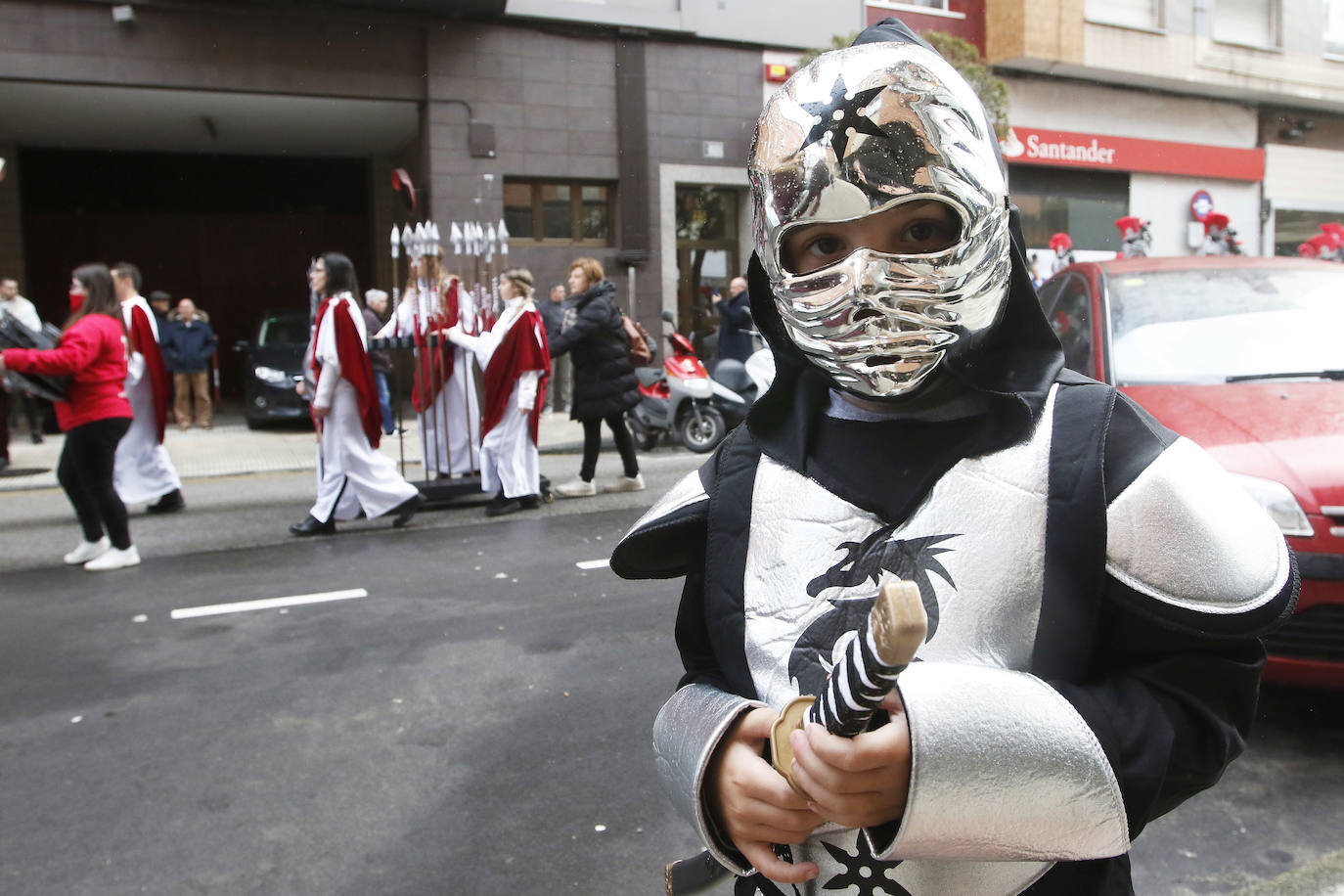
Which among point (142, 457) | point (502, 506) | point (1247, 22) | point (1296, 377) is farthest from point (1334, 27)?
point (142, 457)

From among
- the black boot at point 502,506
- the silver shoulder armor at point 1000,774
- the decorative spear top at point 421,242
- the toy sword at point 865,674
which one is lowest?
the black boot at point 502,506

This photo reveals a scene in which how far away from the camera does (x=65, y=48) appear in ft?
44.1

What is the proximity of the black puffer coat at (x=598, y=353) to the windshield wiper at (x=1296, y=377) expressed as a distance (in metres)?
5.28

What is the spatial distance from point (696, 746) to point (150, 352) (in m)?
8.20

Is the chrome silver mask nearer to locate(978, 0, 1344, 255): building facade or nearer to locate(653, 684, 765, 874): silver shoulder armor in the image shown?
locate(653, 684, 765, 874): silver shoulder armor

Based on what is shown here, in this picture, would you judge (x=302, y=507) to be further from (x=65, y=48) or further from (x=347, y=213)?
(x=347, y=213)

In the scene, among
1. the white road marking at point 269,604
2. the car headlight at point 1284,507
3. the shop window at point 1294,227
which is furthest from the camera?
the shop window at point 1294,227

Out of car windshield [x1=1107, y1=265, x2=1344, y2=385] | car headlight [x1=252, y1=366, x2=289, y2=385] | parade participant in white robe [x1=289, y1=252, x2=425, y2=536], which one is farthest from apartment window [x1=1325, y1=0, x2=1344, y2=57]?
parade participant in white robe [x1=289, y1=252, x2=425, y2=536]

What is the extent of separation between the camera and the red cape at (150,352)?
8211 millimetres

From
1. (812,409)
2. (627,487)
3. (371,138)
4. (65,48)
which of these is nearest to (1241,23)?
(371,138)

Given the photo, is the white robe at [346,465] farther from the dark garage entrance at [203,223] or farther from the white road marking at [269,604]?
the dark garage entrance at [203,223]

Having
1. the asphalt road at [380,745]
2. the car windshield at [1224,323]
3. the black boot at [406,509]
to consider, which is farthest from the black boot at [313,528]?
the car windshield at [1224,323]

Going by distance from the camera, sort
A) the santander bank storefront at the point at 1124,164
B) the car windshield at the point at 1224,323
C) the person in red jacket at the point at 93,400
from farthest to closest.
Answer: the santander bank storefront at the point at 1124,164 → the person in red jacket at the point at 93,400 → the car windshield at the point at 1224,323

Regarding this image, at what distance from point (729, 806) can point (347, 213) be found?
69.5 feet
